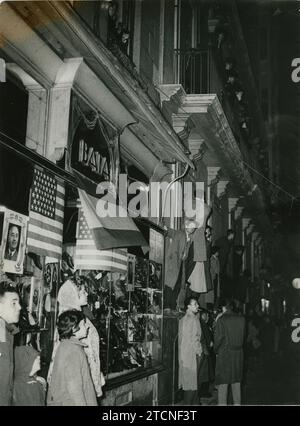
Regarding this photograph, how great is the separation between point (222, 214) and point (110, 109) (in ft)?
29.2

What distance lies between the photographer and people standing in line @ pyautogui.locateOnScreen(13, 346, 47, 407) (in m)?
4.68

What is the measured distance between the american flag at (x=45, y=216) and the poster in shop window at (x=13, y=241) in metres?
0.12

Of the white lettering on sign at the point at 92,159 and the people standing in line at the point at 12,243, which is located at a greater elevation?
the white lettering on sign at the point at 92,159

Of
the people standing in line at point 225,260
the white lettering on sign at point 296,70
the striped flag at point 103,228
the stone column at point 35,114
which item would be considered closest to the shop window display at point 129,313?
the striped flag at point 103,228

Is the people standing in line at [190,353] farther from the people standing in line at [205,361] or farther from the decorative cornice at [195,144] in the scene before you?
the decorative cornice at [195,144]

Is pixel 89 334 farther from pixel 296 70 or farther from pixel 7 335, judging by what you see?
pixel 296 70

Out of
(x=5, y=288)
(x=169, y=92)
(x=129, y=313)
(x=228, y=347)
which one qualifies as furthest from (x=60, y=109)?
(x=228, y=347)

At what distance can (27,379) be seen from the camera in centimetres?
472

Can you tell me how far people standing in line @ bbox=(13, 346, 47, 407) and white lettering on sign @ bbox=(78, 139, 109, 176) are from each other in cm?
247

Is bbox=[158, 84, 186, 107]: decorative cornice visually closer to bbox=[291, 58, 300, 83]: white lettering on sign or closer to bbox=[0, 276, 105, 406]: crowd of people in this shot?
bbox=[291, 58, 300, 83]: white lettering on sign

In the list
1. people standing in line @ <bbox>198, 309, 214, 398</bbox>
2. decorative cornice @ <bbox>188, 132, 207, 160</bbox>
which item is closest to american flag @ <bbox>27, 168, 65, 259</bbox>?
people standing in line @ <bbox>198, 309, 214, 398</bbox>

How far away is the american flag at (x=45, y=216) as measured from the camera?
5074mm

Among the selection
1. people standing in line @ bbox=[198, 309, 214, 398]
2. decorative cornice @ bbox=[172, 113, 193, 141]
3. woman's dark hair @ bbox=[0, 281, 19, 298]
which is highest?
decorative cornice @ bbox=[172, 113, 193, 141]
